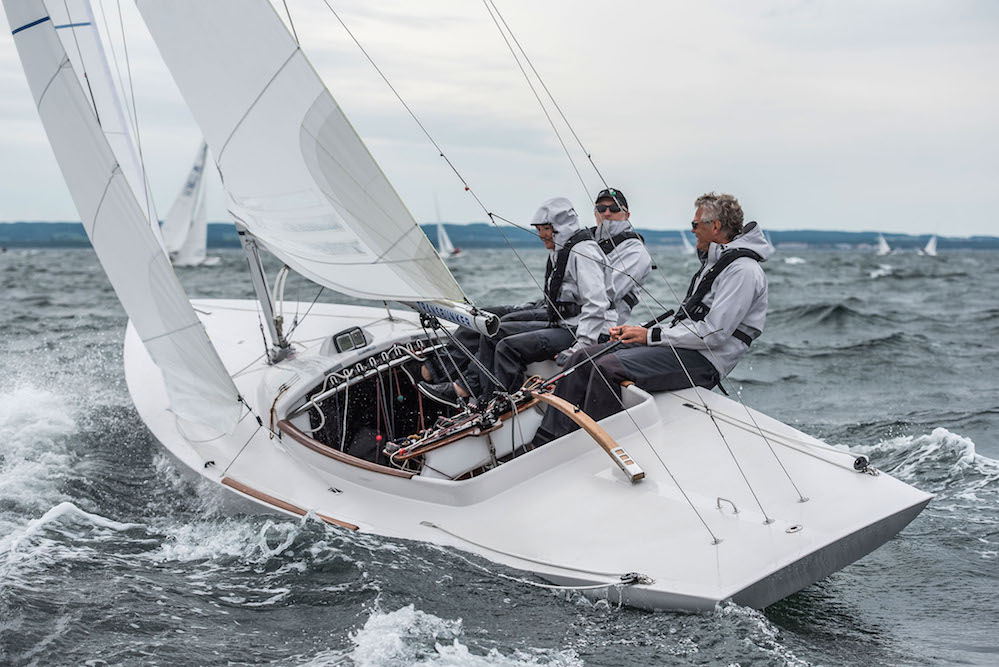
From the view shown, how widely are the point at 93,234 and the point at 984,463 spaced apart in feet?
15.5

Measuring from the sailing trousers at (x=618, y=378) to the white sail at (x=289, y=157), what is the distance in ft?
2.21

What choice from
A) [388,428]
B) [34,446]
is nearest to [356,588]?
[388,428]

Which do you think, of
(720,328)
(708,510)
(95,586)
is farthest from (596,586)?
(95,586)

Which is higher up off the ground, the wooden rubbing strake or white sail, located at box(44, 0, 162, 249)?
white sail, located at box(44, 0, 162, 249)

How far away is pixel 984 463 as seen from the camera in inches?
179

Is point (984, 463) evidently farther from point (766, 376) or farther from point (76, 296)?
point (76, 296)

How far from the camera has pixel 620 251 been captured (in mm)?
4629

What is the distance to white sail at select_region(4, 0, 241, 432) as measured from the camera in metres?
4.04

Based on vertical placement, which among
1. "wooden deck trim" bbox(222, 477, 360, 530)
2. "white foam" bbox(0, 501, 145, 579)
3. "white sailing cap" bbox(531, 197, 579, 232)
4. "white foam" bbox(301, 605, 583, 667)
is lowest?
"white foam" bbox(0, 501, 145, 579)

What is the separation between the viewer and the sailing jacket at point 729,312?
3.59 meters

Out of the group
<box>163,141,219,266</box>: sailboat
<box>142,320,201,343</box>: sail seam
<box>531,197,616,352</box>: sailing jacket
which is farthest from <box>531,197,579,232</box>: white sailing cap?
<box>163,141,219,266</box>: sailboat

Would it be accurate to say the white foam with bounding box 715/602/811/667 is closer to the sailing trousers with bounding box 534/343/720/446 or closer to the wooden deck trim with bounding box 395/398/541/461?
the sailing trousers with bounding box 534/343/720/446

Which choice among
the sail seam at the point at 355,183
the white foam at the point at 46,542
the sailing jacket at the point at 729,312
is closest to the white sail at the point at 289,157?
the sail seam at the point at 355,183

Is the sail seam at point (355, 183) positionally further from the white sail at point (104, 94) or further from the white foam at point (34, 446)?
the white sail at point (104, 94)
